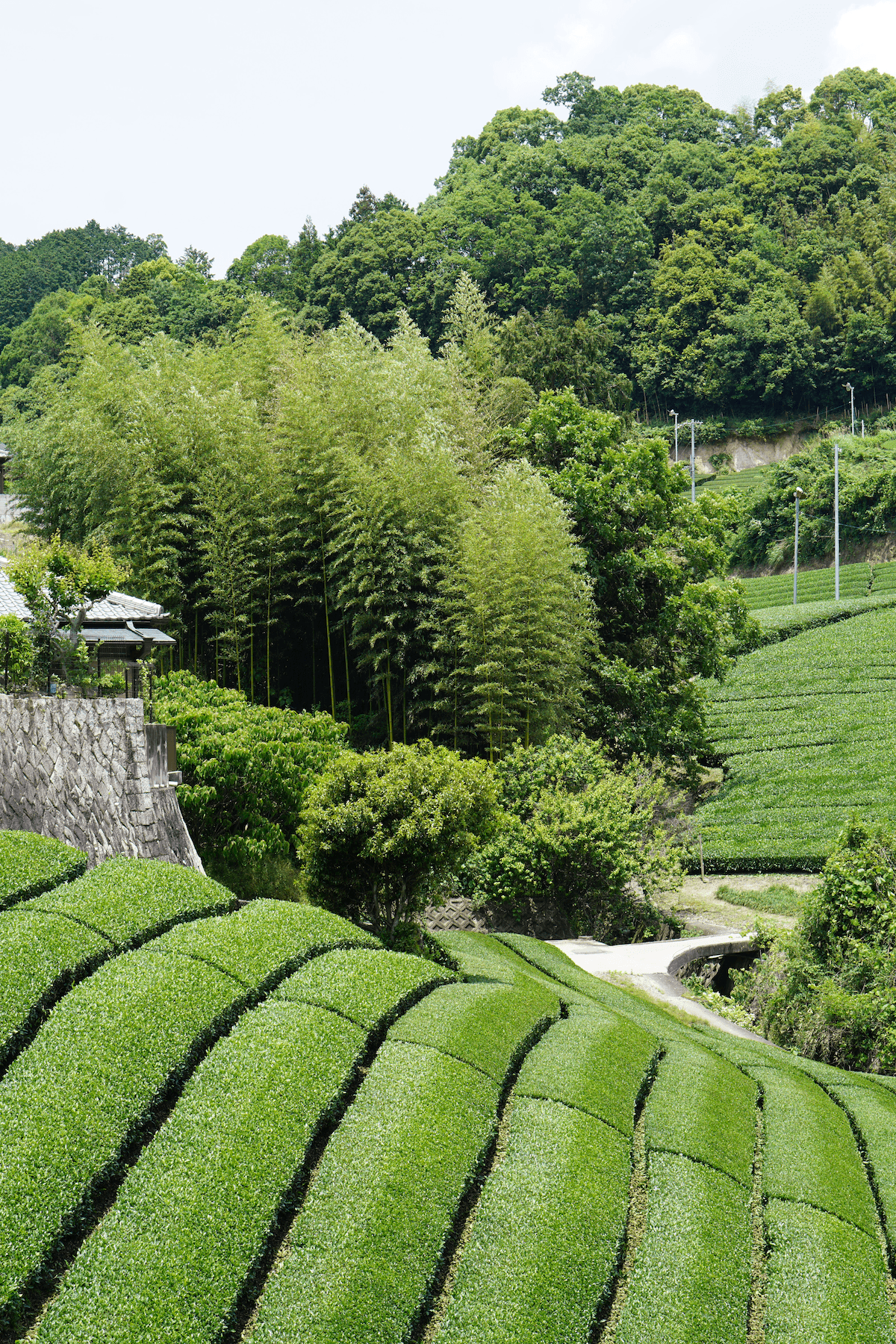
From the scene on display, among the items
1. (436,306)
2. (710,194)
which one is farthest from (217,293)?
(710,194)

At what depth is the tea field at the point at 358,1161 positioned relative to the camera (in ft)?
20.9

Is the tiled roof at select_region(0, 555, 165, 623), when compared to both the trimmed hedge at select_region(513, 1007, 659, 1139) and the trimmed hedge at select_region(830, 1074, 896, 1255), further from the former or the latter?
the trimmed hedge at select_region(830, 1074, 896, 1255)

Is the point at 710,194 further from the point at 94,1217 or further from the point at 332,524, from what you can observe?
the point at 94,1217

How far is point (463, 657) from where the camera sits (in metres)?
18.2

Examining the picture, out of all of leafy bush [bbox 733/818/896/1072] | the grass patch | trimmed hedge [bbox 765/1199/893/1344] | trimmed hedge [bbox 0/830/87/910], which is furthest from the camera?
the grass patch

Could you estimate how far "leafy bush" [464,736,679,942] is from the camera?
57.0 feet

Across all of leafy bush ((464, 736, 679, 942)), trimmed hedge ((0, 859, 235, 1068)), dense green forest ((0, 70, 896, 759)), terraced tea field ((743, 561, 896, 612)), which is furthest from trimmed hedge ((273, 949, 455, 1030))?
terraced tea field ((743, 561, 896, 612))

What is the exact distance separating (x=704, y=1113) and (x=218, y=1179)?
14.2ft

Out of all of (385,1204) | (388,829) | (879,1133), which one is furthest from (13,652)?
(879,1133)

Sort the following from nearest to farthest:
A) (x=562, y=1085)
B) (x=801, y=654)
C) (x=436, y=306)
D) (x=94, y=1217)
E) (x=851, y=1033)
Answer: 1. (x=94, y=1217)
2. (x=562, y=1085)
3. (x=851, y=1033)
4. (x=801, y=654)
5. (x=436, y=306)

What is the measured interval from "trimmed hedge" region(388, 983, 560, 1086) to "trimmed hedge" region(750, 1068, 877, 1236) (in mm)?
2186

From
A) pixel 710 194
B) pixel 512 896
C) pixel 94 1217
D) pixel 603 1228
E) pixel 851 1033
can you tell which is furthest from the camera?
pixel 710 194

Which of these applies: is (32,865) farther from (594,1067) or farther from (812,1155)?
(812,1155)

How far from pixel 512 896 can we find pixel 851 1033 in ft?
18.5
